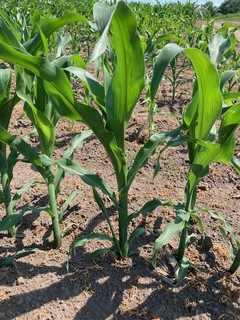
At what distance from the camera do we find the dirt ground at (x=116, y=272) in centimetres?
177

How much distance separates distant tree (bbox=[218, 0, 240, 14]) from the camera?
39.2 metres

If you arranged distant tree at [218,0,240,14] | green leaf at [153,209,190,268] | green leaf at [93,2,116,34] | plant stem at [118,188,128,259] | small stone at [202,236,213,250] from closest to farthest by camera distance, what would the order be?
1. green leaf at [93,2,116,34]
2. green leaf at [153,209,190,268]
3. plant stem at [118,188,128,259]
4. small stone at [202,236,213,250]
5. distant tree at [218,0,240,14]

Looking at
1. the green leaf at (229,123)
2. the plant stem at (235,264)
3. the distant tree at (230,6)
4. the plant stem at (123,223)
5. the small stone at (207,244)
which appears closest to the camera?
the green leaf at (229,123)

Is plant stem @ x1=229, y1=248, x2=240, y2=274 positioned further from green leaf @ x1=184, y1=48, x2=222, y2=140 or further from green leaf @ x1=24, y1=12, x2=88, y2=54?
green leaf @ x1=24, y1=12, x2=88, y2=54

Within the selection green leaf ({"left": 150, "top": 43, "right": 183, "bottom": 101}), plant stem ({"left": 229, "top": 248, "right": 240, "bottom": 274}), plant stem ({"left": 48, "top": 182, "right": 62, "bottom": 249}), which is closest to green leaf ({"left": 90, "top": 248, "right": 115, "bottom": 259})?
plant stem ({"left": 48, "top": 182, "right": 62, "bottom": 249})

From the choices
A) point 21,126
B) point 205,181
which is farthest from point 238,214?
point 21,126

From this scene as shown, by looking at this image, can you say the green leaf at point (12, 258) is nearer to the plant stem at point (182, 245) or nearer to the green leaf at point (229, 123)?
the plant stem at point (182, 245)

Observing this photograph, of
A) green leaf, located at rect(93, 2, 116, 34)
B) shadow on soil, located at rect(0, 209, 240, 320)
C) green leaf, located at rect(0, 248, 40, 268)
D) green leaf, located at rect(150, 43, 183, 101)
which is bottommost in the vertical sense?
shadow on soil, located at rect(0, 209, 240, 320)

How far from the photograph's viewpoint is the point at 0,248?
6.81ft

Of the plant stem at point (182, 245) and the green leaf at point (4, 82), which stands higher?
the green leaf at point (4, 82)

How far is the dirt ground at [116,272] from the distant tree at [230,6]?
136 ft

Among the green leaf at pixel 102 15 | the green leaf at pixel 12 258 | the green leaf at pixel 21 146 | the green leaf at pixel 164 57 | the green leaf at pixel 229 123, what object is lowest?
the green leaf at pixel 12 258

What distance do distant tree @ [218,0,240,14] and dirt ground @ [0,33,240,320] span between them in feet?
136

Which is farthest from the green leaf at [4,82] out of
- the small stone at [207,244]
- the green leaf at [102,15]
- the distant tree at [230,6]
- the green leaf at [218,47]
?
the distant tree at [230,6]
